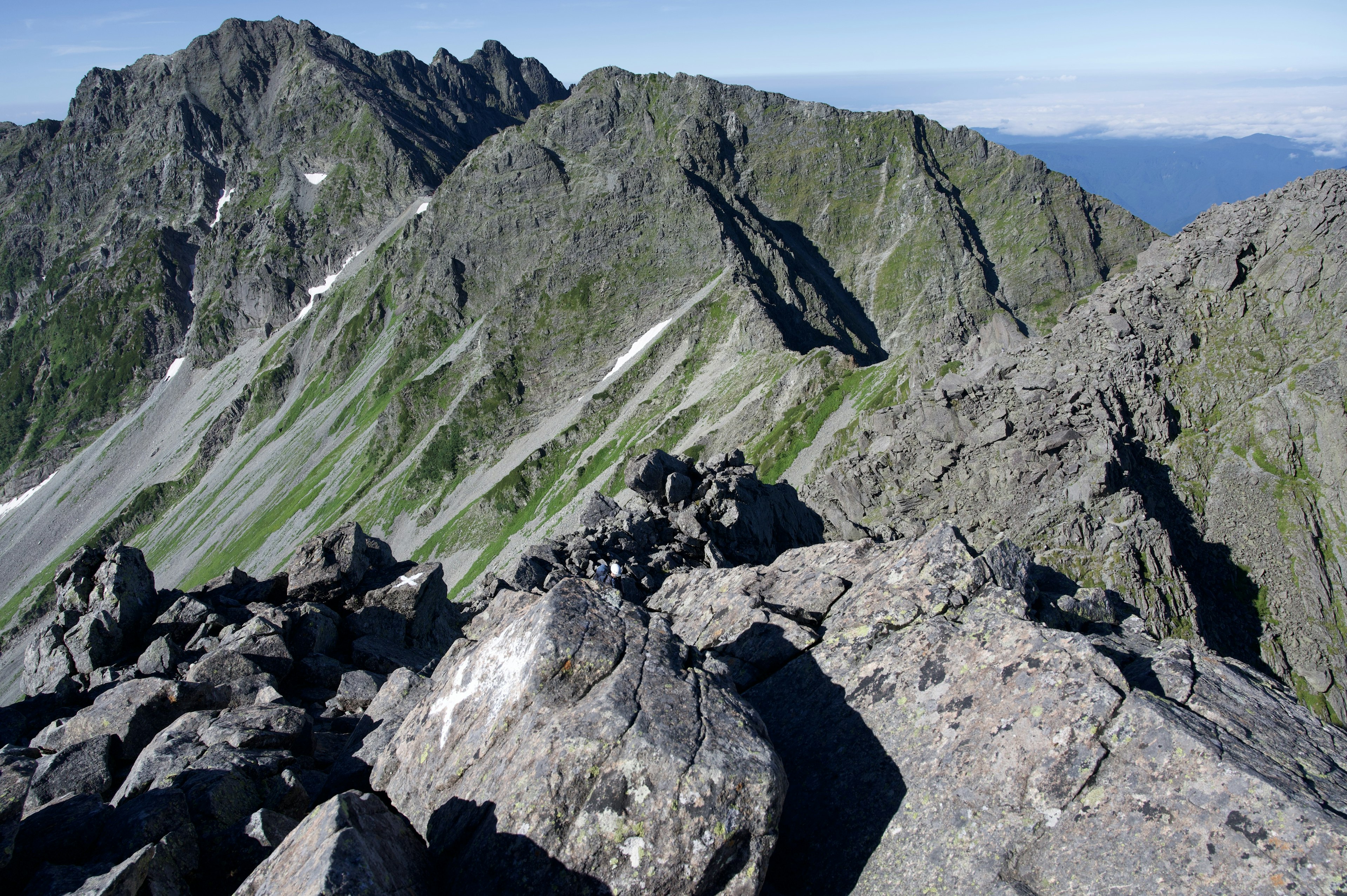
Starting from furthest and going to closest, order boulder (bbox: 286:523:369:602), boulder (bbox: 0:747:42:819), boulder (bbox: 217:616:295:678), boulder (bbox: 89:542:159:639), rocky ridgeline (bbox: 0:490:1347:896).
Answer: boulder (bbox: 286:523:369:602) → boulder (bbox: 89:542:159:639) → boulder (bbox: 217:616:295:678) → boulder (bbox: 0:747:42:819) → rocky ridgeline (bbox: 0:490:1347:896)

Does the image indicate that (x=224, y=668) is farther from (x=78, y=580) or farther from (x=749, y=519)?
(x=749, y=519)

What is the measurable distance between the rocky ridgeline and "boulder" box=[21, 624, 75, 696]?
12.8 metres

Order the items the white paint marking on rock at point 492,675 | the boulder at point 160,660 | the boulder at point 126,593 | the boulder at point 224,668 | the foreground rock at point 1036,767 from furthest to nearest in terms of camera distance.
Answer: the boulder at point 126,593 < the boulder at point 160,660 < the boulder at point 224,668 < the white paint marking on rock at point 492,675 < the foreground rock at point 1036,767

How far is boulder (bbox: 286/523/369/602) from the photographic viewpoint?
A: 3362 cm

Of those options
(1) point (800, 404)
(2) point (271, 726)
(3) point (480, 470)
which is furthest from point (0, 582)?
(2) point (271, 726)

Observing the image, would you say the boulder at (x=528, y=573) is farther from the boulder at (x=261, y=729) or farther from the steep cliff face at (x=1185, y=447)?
the steep cliff face at (x=1185, y=447)

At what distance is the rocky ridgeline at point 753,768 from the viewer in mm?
9469

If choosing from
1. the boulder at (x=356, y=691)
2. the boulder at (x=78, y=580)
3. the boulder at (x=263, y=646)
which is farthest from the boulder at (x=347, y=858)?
the boulder at (x=78, y=580)

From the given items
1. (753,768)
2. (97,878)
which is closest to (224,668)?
(97,878)

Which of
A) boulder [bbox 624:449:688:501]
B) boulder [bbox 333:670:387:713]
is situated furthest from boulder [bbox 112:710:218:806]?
boulder [bbox 624:449:688:501]

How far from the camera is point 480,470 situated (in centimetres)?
15262

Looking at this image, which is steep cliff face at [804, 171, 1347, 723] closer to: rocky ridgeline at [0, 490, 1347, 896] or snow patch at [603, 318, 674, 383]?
rocky ridgeline at [0, 490, 1347, 896]

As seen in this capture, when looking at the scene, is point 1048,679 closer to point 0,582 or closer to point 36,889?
point 36,889

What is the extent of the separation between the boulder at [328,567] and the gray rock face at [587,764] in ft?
76.4
